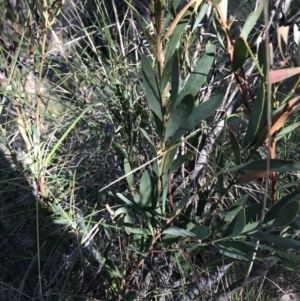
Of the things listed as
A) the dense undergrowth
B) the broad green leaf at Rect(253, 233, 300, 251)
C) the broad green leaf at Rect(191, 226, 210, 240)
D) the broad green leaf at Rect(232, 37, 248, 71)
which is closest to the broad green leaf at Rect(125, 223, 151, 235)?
A: the dense undergrowth

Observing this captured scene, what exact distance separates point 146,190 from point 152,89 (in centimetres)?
21

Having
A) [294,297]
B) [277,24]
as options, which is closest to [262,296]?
[294,297]

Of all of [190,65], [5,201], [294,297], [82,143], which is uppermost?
[190,65]

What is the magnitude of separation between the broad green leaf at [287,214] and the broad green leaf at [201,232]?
0.11 metres

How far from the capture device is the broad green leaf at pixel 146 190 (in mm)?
945

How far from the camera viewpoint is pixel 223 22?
83 cm

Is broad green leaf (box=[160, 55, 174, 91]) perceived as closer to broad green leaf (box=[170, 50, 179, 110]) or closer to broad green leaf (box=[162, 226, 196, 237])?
Result: broad green leaf (box=[170, 50, 179, 110])

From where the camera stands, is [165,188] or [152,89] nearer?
[152,89]

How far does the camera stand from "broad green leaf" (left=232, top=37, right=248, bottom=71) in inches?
31.3

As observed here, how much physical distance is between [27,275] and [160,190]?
494 millimetres

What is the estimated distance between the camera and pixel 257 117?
31.8 inches

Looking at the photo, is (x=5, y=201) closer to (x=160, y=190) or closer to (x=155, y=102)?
(x=160, y=190)

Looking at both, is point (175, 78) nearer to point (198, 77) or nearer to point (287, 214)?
point (198, 77)

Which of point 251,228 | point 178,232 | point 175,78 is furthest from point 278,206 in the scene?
point 175,78
